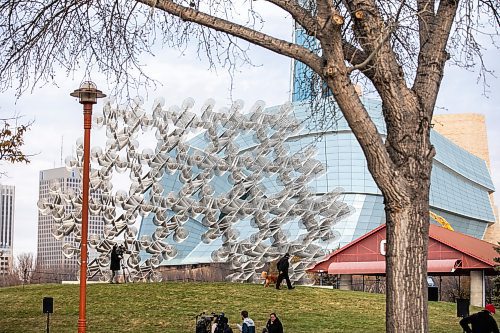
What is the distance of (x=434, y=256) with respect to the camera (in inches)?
1721

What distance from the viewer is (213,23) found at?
9.75 m

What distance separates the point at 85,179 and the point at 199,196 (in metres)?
24.9

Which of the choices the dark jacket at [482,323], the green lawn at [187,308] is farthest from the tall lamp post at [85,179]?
the green lawn at [187,308]

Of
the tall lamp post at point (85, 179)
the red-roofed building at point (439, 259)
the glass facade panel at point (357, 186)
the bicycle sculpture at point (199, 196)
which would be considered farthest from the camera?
the glass facade panel at point (357, 186)

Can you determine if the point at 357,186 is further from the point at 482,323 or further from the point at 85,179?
the point at 85,179

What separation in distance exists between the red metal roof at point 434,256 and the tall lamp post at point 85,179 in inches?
1036

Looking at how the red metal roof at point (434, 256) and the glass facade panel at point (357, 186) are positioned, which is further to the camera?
the glass facade panel at point (357, 186)

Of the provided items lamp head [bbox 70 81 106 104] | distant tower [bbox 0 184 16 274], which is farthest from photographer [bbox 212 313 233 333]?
distant tower [bbox 0 184 16 274]

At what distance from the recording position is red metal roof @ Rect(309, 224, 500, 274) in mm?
42219

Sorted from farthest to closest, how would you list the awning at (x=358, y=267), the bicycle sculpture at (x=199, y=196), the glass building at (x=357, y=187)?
the glass building at (x=357, y=187) < the awning at (x=358, y=267) < the bicycle sculpture at (x=199, y=196)

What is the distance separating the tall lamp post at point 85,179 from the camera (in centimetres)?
1476

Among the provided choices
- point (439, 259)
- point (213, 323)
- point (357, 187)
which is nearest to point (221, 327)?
point (213, 323)

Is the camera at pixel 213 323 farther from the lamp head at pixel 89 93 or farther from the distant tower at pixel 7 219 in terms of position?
the distant tower at pixel 7 219

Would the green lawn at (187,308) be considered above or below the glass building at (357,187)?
below
